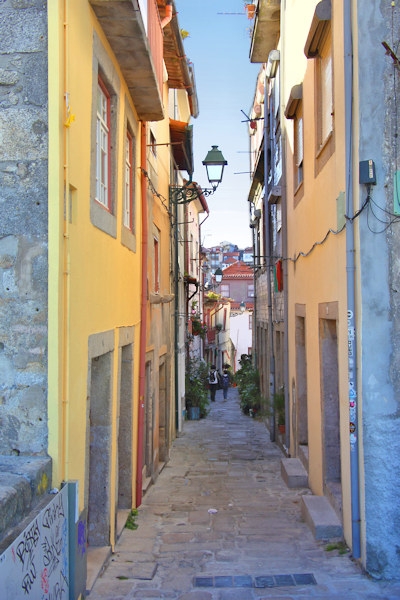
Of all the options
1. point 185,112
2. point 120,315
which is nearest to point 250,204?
point 185,112

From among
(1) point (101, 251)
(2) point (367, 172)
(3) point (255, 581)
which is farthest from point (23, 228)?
(3) point (255, 581)

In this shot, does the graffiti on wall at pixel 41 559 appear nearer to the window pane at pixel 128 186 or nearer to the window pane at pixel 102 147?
the window pane at pixel 102 147

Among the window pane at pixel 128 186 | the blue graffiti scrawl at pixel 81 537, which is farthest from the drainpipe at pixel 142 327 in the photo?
the blue graffiti scrawl at pixel 81 537

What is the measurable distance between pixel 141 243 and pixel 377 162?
14.0 ft

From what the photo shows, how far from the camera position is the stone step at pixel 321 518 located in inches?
272

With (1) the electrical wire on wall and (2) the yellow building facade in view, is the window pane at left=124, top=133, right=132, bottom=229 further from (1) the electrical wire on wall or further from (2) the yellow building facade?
(1) the electrical wire on wall

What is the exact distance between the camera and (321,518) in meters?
7.21

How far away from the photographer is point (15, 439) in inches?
184

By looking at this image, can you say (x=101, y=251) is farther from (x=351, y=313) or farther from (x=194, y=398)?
(x=194, y=398)

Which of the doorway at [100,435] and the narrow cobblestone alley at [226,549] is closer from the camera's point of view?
the narrow cobblestone alley at [226,549]

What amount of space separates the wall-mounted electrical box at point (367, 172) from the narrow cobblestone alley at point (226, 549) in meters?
3.55

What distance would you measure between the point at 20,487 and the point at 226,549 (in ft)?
12.0

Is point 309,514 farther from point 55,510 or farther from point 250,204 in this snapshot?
point 250,204

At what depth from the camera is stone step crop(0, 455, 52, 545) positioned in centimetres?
380
